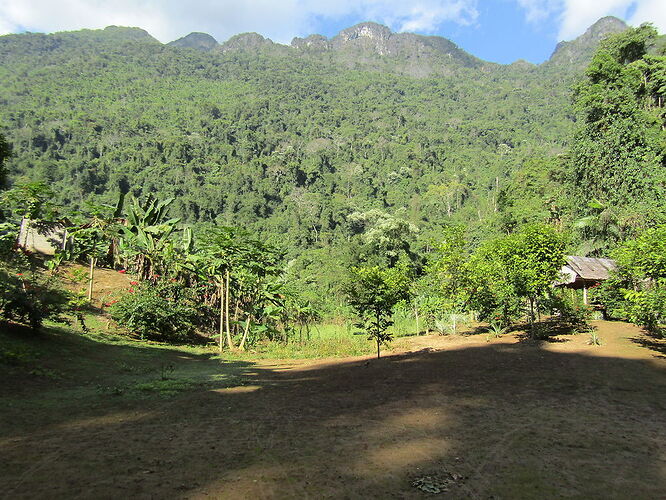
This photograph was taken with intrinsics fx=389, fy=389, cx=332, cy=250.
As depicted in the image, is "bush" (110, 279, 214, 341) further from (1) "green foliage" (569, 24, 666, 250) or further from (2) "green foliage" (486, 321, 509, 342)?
(1) "green foliage" (569, 24, 666, 250)

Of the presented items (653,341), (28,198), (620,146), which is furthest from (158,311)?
(620,146)

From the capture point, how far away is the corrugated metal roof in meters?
19.9

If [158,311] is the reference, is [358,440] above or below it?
below

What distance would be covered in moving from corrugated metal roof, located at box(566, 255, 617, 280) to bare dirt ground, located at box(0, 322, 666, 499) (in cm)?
1276

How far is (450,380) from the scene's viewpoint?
27.9ft

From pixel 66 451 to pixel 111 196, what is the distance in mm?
89454

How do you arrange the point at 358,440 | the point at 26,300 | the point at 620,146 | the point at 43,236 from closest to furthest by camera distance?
the point at 358,440 → the point at 26,300 → the point at 43,236 → the point at 620,146

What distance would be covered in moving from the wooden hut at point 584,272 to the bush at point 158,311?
58.0 ft

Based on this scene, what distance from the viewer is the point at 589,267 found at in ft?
68.0

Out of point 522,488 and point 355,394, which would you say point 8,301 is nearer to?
point 355,394

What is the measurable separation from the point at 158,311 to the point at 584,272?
2015cm

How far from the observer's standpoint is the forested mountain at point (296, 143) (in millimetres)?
78312

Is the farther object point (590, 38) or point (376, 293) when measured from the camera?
point (590, 38)

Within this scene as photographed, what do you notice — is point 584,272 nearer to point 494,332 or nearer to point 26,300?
point 494,332
